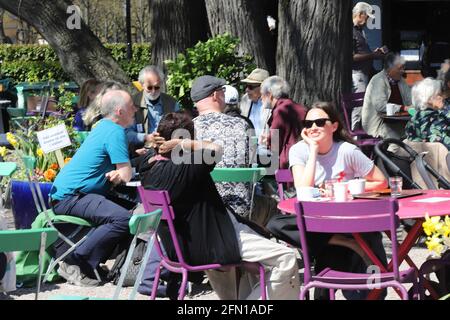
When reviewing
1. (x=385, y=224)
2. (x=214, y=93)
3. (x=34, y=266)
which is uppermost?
(x=214, y=93)

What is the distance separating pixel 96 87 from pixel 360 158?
390 centimetres

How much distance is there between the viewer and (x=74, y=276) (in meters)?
7.44

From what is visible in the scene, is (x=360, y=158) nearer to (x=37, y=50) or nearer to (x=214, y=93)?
(x=214, y=93)

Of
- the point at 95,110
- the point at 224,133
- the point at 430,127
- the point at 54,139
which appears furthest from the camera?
the point at 95,110

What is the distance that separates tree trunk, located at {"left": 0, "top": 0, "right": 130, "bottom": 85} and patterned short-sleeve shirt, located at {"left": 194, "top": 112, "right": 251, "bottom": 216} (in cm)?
484

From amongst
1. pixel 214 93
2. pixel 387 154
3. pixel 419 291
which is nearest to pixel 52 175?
pixel 214 93

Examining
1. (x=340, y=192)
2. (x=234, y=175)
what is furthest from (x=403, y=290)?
(x=234, y=175)

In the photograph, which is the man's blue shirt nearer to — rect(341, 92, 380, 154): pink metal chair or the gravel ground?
the gravel ground

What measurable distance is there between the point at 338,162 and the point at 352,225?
133cm

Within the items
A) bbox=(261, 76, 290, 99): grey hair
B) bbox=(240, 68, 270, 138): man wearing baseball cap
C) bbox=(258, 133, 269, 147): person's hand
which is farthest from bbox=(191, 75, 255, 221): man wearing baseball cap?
bbox=(240, 68, 270, 138): man wearing baseball cap

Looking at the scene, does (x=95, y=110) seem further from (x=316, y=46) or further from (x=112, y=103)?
(x=316, y=46)

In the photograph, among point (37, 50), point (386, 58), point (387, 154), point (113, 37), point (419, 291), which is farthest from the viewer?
point (113, 37)

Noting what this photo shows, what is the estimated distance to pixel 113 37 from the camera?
151 feet

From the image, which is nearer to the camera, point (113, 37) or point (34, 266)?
point (34, 266)
